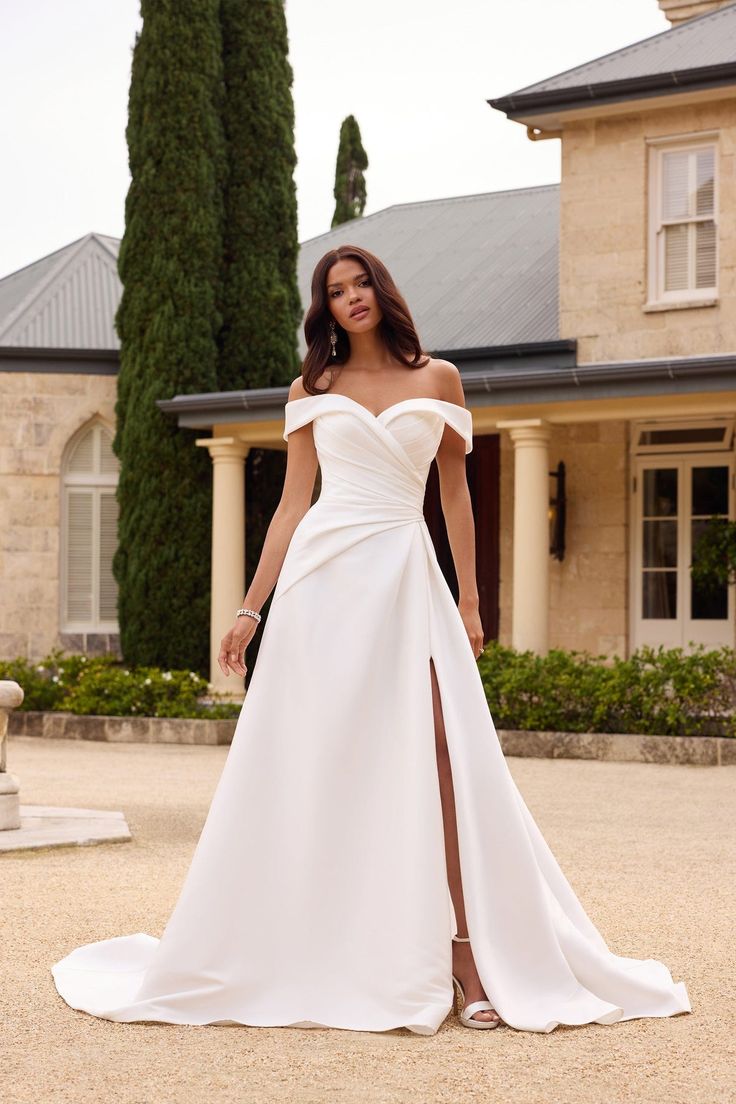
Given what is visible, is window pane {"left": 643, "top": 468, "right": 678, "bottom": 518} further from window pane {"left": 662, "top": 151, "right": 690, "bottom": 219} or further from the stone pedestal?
the stone pedestal

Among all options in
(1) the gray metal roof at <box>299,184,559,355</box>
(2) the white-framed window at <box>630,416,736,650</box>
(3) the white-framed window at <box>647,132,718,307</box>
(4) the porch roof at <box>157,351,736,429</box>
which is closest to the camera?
(4) the porch roof at <box>157,351,736,429</box>

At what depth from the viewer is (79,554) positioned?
17062 mm

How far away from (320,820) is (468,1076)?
762mm

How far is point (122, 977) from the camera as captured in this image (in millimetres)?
4031

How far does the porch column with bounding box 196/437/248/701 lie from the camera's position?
15.3 meters

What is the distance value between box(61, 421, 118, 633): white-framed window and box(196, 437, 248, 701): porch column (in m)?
2.04

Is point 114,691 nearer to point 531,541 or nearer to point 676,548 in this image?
point 531,541

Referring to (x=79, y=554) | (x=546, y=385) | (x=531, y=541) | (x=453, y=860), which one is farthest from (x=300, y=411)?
(x=79, y=554)

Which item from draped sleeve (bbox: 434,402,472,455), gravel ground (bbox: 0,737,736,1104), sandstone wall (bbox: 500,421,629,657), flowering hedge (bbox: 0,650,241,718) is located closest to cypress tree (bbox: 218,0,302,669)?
flowering hedge (bbox: 0,650,241,718)

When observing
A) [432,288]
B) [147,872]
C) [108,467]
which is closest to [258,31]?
[432,288]

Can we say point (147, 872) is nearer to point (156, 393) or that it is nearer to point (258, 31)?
point (156, 393)

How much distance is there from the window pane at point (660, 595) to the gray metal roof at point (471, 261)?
267cm

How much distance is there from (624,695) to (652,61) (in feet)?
22.3

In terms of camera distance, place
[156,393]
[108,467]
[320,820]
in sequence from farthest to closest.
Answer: [108,467], [156,393], [320,820]
